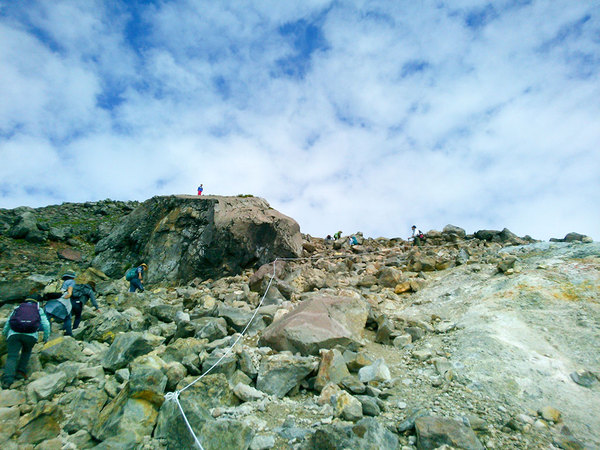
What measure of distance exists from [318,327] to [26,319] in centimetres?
524

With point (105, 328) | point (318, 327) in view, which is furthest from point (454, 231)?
point (105, 328)

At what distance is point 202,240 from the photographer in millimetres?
13211

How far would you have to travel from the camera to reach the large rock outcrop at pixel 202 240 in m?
12.7

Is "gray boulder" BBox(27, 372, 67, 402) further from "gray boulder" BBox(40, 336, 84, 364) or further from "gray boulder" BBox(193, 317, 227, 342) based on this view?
"gray boulder" BBox(193, 317, 227, 342)

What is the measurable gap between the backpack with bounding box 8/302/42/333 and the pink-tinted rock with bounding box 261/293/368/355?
4098 mm

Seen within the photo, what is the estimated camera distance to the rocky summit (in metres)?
3.67

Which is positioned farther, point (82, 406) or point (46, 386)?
point (46, 386)

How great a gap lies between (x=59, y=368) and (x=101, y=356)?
78cm

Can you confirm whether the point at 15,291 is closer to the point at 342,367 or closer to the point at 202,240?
the point at 202,240

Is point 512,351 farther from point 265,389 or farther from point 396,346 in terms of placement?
point 265,389

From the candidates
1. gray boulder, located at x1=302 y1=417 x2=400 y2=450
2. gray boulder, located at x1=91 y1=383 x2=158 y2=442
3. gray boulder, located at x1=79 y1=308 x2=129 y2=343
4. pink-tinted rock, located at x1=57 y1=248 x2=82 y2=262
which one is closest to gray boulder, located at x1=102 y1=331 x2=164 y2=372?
gray boulder, located at x1=91 y1=383 x2=158 y2=442

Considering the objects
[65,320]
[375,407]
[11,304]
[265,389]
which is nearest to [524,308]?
[375,407]

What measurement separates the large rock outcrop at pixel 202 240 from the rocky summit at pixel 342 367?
7.51ft

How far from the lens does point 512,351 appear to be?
4.94m
